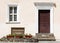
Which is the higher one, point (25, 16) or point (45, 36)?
point (25, 16)

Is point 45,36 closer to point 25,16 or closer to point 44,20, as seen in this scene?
point 44,20

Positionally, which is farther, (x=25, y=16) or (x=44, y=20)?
(x=44, y=20)

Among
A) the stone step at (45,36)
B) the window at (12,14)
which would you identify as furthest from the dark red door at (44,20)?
the window at (12,14)

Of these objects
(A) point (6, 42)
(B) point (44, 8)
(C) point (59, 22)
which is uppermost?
(B) point (44, 8)

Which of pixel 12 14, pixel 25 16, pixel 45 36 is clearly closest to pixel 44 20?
pixel 45 36

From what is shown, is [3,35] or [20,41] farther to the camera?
[3,35]

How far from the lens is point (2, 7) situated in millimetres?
22312

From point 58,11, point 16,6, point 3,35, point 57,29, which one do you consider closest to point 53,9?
point 58,11

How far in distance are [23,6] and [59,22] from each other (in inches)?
146

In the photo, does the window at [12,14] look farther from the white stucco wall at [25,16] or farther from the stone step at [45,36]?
the stone step at [45,36]

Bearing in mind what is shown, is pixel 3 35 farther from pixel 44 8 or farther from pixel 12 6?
pixel 44 8

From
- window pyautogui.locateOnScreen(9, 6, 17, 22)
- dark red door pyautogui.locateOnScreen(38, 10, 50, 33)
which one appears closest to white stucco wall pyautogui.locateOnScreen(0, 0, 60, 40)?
window pyautogui.locateOnScreen(9, 6, 17, 22)

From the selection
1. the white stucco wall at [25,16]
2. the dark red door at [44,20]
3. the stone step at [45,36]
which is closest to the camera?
the stone step at [45,36]

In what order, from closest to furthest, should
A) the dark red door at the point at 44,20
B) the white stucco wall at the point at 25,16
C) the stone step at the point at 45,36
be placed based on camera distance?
the stone step at the point at 45,36
the white stucco wall at the point at 25,16
the dark red door at the point at 44,20
